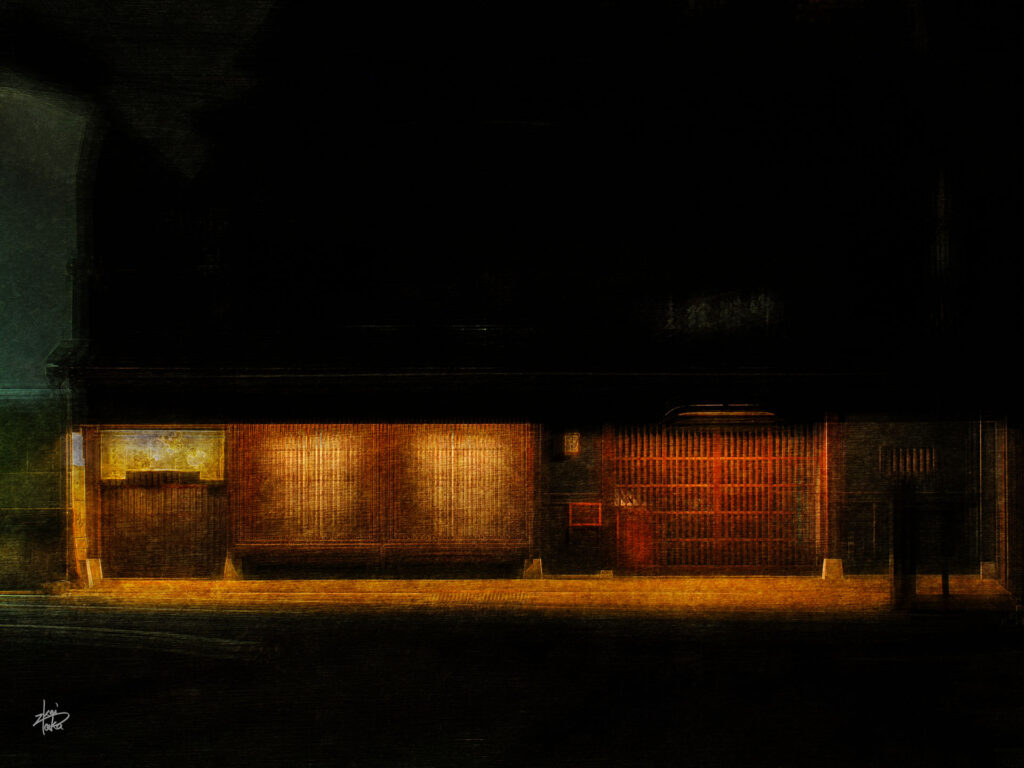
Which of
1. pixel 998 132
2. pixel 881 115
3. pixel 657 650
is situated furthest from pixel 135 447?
pixel 998 132

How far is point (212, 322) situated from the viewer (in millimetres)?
11383

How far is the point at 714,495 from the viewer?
11914 millimetres

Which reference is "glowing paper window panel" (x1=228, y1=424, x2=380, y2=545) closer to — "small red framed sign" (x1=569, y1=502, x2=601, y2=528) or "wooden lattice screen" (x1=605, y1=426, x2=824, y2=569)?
"small red framed sign" (x1=569, y1=502, x2=601, y2=528)

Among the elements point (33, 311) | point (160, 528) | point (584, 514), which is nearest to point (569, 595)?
point (584, 514)

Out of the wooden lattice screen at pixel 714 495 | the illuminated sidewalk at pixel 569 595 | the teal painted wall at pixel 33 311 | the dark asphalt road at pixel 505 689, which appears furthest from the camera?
the wooden lattice screen at pixel 714 495

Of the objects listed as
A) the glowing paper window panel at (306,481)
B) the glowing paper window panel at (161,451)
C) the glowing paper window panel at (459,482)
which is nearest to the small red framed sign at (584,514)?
the glowing paper window panel at (459,482)

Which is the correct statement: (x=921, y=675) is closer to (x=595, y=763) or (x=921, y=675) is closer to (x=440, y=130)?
(x=595, y=763)

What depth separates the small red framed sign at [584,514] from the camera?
1191 centimetres

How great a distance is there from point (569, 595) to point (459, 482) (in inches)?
104

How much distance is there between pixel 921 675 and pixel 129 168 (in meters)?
13.2

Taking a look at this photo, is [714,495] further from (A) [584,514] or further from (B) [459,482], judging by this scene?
(B) [459,482]
